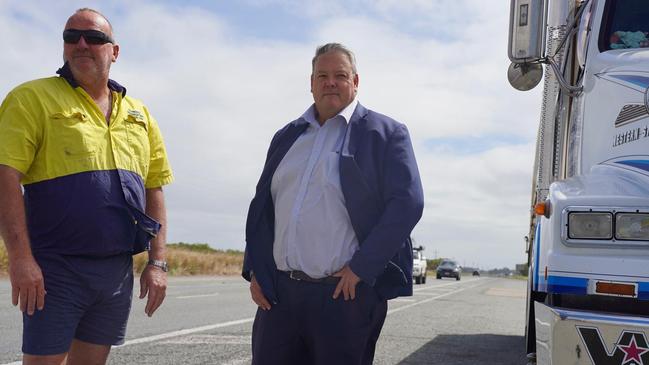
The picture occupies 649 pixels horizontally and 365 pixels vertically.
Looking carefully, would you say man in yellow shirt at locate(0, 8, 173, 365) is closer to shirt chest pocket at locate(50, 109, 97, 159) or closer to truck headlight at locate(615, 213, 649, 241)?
shirt chest pocket at locate(50, 109, 97, 159)

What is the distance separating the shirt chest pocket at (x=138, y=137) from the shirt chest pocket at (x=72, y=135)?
0.22 meters

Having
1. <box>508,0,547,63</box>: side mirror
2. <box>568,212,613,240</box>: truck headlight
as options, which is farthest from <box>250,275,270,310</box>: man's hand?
<box>508,0,547,63</box>: side mirror

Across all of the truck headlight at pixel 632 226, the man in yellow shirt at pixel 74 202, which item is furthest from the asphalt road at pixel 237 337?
the truck headlight at pixel 632 226

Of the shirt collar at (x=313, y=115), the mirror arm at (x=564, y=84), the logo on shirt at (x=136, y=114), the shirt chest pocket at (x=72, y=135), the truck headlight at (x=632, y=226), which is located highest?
the mirror arm at (x=564, y=84)

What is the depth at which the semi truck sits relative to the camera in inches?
119

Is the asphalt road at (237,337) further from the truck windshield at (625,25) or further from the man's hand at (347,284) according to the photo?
the truck windshield at (625,25)

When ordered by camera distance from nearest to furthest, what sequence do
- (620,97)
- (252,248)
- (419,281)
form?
1. (252,248)
2. (620,97)
3. (419,281)

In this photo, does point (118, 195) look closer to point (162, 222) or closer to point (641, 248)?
point (162, 222)

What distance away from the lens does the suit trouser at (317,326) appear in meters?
3.09

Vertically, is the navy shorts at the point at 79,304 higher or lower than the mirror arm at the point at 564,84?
lower

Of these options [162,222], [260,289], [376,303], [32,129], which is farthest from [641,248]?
[32,129]

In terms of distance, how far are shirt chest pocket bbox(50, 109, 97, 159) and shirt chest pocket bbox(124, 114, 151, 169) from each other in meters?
0.22

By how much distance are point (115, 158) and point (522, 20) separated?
262 cm

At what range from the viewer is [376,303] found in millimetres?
3174
